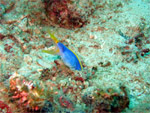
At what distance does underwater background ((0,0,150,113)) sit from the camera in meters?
1.87

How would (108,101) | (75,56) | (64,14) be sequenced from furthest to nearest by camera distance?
(64,14), (75,56), (108,101)

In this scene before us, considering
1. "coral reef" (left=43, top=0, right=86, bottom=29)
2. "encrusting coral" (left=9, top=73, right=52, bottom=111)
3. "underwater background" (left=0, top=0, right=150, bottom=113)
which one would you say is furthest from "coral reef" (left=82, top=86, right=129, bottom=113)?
"coral reef" (left=43, top=0, right=86, bottom=29)

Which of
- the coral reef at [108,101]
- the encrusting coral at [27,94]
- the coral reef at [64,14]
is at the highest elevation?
the coral reef at [64,14]

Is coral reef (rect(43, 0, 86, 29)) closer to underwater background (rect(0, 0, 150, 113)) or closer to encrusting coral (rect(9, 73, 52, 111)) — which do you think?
underwater background (rect(0, 0, 150, 113))

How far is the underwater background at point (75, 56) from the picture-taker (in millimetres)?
1871

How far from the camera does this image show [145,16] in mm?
3557

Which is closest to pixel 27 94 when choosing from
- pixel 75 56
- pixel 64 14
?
pixel 75 56

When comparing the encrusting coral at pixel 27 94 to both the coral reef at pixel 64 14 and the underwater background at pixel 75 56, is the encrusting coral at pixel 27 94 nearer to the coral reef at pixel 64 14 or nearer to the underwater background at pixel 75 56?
the underwater background at pixel 75 56

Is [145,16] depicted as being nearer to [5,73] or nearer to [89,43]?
[89,43]

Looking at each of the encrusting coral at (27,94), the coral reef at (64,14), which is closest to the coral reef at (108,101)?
the encrusting coral at (27,94)

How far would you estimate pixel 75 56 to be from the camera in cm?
239

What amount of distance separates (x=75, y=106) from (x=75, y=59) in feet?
2.71

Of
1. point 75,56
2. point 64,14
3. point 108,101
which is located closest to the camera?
point 108,101

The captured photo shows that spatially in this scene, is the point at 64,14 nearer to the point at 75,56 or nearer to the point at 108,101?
the point at 75,56
